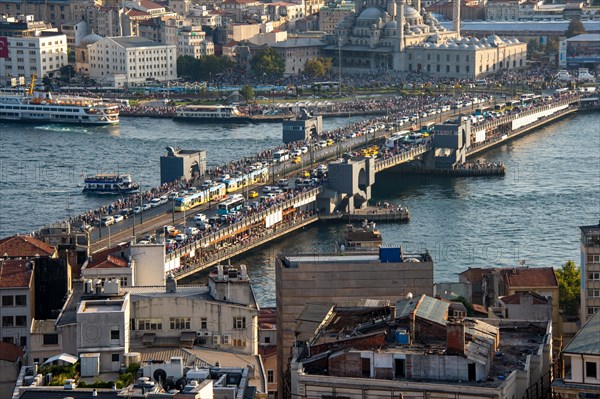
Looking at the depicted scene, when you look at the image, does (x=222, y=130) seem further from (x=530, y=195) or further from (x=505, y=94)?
(x=530, y=195)

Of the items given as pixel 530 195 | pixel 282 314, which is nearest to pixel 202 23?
pixel 530 195

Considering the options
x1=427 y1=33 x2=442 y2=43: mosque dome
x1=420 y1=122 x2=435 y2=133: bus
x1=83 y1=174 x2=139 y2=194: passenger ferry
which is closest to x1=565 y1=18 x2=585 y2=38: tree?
x1=427 y1=33 x2=442 y2=43: mosque dome

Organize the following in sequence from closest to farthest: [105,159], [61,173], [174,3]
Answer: [61,173], [105,159], [174,3]

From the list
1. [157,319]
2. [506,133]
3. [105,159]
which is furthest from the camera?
[506,133]

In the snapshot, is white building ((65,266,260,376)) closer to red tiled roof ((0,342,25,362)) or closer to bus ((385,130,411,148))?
red tiled roof ((0,342,25,362))

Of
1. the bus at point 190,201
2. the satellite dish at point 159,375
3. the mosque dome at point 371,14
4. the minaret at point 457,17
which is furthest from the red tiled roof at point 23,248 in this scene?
the minaret at point 457,17

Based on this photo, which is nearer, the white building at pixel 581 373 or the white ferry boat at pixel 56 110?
the white building at pixel 581 373

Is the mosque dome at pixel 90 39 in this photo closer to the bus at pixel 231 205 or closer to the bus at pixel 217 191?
the bus at pixel 217 191
